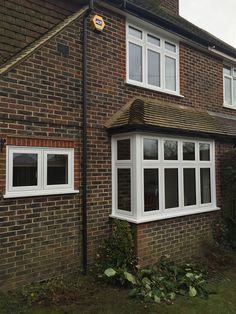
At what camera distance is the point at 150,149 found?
587cm

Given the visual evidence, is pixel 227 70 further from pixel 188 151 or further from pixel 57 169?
pixel 57 169

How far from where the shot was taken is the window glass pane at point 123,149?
5.82 metres

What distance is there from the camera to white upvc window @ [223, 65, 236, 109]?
9.73 m

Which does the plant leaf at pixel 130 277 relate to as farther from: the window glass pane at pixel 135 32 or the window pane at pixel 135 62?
the window glass pane at pixel 135 32

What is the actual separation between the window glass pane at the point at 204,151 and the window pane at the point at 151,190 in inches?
69.1

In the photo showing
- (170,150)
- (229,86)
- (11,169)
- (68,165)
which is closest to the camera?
(11,169)

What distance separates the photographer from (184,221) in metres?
6.37

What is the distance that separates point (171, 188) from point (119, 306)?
2.79 meters

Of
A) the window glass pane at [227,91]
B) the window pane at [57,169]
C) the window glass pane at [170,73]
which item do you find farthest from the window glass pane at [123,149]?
the window glass pane at [227,91]

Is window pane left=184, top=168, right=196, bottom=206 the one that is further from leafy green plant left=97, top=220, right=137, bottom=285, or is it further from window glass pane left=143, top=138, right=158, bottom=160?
leafy green plant left=97, top=220, right=137, bottom=285

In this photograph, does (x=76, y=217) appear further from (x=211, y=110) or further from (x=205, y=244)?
(x=211, y=110)

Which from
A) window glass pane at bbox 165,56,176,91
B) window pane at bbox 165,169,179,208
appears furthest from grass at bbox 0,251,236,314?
window glass pane at bbox 165,56,176,91

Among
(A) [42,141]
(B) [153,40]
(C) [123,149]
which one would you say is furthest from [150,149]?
(B) [153,40]

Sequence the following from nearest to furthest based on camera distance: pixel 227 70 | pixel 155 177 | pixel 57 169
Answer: pixel 57 169
pixel 155 177
pixel 227 70
